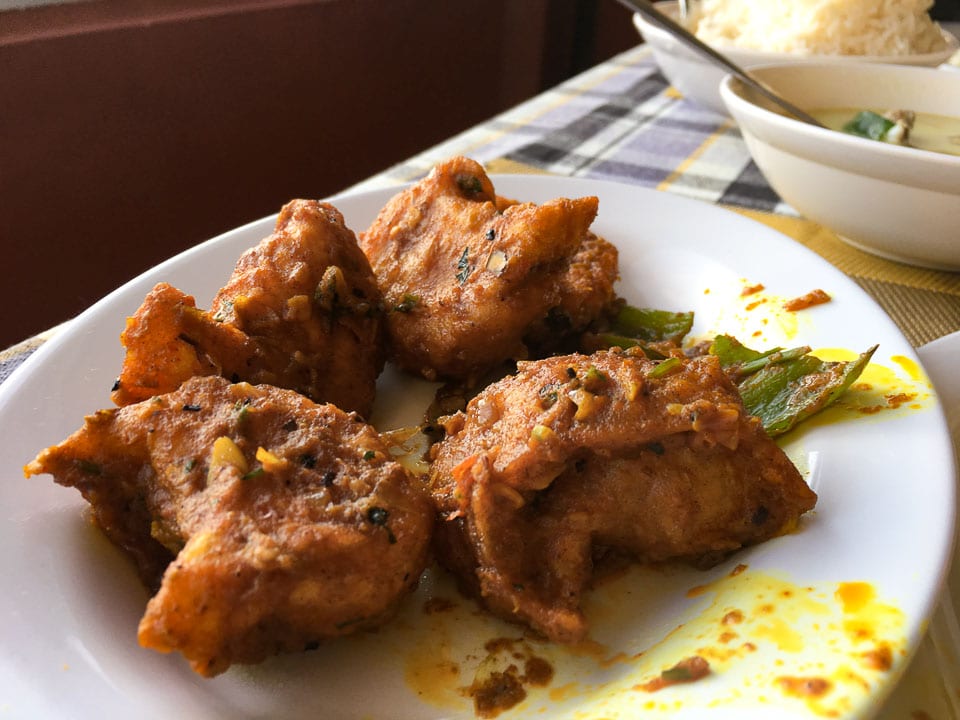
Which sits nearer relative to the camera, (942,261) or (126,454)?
(126,454)

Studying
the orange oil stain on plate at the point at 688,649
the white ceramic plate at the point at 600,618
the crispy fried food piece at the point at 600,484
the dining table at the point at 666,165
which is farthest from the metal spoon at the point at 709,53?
the orange oil stain on plate at the point at 688,649

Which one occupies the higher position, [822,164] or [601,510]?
[822,164]

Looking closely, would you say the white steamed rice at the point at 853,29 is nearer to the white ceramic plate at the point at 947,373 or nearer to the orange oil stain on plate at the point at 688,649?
the white ceramic plate at the point at 947,373

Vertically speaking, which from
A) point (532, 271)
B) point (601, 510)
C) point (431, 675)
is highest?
point (532, 271)

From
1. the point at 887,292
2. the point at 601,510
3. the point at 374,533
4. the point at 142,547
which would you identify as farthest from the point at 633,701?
the point at 887,292

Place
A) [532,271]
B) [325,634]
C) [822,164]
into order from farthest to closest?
1. [822,164]
2. [532,271]
3. [325,634]

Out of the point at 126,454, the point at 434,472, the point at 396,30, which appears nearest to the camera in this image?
the point at 126,454

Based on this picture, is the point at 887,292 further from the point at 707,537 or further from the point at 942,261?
the point at 707,537

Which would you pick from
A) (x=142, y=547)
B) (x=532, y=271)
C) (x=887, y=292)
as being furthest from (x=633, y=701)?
(x=887, y=292)
